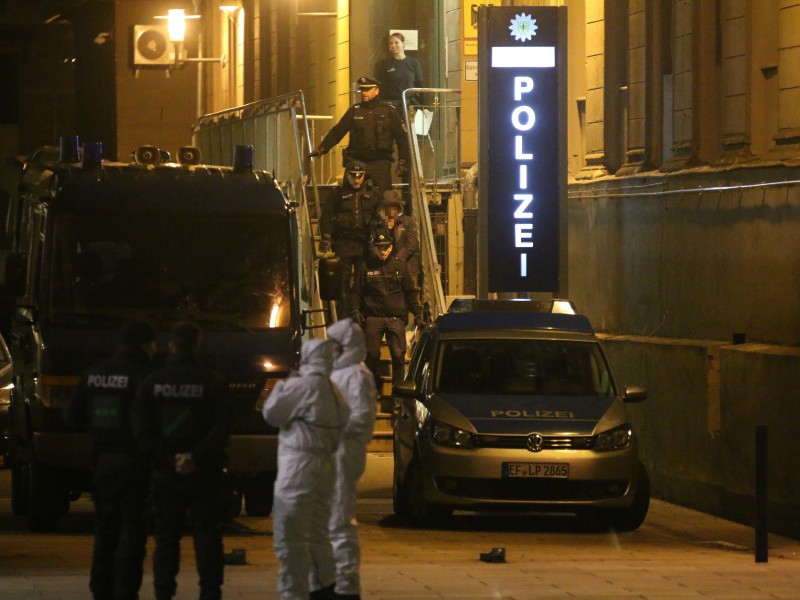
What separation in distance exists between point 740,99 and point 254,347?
18.7 feet

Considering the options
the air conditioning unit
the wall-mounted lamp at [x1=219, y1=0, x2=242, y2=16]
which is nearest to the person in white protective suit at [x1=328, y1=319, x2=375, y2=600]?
the wall-mounted lamp at [x1=219, y1=0, x2=242, y2=16]

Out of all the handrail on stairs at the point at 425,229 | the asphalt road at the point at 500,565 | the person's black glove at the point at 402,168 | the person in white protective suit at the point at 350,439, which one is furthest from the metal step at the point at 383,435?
the person in white protective suit at the point at 350,439

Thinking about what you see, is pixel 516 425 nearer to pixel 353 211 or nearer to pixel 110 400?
pixel 110 400

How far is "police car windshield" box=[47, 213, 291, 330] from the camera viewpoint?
15.3 metres

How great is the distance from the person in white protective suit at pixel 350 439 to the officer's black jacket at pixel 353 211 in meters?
11.5

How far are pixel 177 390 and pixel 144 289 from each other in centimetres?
536

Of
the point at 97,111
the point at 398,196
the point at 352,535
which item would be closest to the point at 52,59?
the point at 97,111

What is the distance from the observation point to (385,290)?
22125 millimetres

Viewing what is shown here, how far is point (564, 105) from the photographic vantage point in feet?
67.8

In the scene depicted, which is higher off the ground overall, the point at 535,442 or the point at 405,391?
the point at 405,391

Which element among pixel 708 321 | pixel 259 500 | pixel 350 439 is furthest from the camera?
pixel 708 321

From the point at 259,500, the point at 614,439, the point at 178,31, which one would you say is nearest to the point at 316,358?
the point at 614,439

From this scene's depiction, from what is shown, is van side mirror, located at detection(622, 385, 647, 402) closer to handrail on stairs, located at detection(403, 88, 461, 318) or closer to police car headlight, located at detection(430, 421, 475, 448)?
police car headlight, located at detection(430, 421, 475, 448)

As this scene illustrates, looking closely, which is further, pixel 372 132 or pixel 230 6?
pixel 230 6
